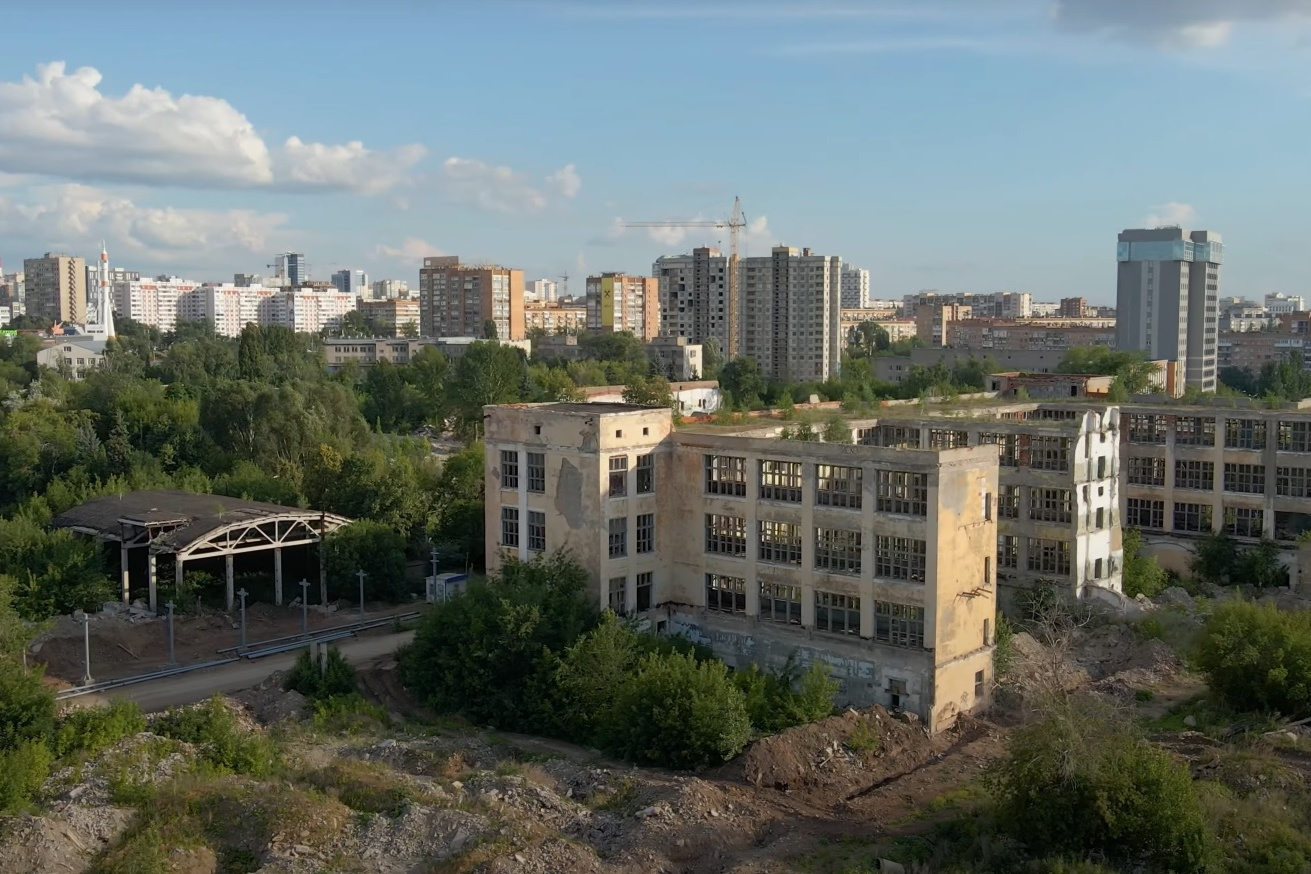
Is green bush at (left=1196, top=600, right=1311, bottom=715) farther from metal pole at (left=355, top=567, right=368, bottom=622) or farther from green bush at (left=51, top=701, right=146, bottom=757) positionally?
green bush at (left=51, top=701, right=146, bottom=757)

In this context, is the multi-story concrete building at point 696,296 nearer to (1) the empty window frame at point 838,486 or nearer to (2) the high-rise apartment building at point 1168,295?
(2) the high-rise apartment building at point 1168,295

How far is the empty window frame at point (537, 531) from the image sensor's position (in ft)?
135

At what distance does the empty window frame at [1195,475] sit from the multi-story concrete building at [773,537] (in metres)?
22.9

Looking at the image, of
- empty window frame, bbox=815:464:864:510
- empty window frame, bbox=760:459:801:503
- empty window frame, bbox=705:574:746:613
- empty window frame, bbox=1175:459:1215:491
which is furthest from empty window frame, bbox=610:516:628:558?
empty window frame, bbox=1175:459:1215:491

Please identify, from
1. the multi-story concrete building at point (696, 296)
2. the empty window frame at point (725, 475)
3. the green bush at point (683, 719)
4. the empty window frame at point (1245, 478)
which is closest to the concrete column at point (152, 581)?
the empty window frame at point (725, 475)

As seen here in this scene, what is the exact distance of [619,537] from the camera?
40281 millimetres

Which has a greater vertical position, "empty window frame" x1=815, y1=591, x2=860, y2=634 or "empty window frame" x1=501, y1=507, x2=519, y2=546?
"empty window frame" x1=501, y1=507, x2=519, y2=546

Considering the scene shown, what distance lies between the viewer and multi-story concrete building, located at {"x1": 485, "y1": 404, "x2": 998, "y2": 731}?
36.7m

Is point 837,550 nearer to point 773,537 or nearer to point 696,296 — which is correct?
point 773,537

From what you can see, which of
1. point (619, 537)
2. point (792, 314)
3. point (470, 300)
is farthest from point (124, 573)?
point (470, 300)

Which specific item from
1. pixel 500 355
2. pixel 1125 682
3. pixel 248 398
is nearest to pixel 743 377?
pixel 500 355

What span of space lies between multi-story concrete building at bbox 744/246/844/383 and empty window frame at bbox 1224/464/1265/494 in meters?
86.5

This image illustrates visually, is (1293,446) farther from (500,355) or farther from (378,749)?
(500,355)

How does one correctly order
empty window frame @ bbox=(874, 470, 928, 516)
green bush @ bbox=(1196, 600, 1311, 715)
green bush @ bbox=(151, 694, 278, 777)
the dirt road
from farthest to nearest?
the dirt road, empty window frame @ bbox=(874, 470, 928, 516), green bush @ bbox=(1196, 600, 1311, 715), green bush @ bbox=(151, 694, 278, 777)
